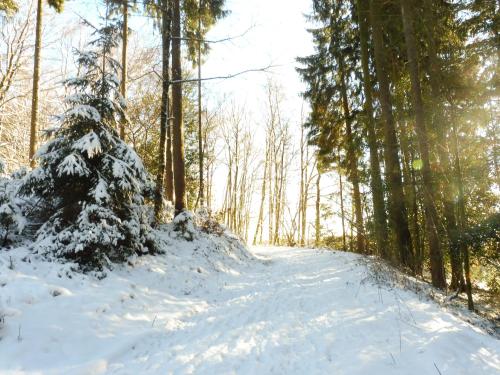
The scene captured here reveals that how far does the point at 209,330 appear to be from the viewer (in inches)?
206

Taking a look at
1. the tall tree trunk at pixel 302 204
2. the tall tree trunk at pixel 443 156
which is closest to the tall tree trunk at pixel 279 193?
the tall tree trunk at pixel 302 204

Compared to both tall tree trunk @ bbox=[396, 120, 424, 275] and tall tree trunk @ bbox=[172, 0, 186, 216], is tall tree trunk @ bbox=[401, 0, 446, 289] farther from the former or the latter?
tall tree trunk @ bbox=[172, 0, 186, 216]

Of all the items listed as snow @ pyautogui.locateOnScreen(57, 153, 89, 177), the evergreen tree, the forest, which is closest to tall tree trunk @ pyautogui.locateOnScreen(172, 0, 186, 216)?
the forest

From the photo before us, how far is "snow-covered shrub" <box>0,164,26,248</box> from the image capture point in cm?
584

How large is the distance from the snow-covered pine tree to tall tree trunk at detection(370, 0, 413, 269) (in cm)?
836

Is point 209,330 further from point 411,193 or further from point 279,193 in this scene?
point 279,193

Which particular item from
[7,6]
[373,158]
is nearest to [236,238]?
[373,158]

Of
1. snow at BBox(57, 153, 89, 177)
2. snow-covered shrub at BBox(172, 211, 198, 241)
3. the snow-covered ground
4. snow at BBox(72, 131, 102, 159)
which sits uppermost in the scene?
snow at BBox(72, 131, 102, 159)

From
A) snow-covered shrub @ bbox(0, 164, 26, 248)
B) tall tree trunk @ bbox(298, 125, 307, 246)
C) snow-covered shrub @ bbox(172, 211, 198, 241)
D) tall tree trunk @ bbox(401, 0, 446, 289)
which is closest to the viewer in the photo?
snow-covered shrub @ bbox(0, 164, 26, 248)

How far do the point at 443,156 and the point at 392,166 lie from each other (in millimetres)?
1870

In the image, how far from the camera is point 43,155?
251 inches

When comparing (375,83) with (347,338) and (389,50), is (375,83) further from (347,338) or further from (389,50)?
(347,338)

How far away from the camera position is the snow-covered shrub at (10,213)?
19.1 ft

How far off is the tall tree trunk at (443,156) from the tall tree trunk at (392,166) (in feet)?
4.47
